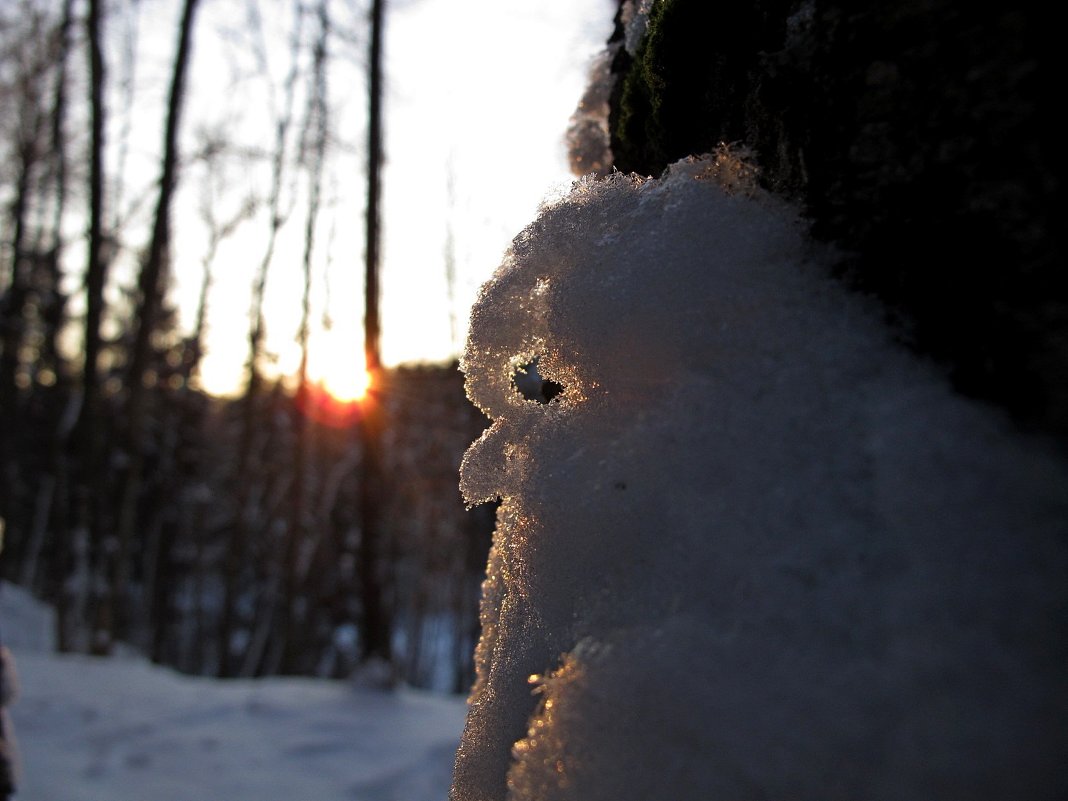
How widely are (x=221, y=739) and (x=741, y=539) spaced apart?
17.7 feet

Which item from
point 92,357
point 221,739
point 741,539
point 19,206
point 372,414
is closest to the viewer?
point 741,539

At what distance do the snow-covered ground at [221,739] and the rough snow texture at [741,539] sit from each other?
397 centimetres

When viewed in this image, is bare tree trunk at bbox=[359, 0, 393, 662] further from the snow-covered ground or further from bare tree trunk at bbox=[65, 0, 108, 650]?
bare tree trunk at bbox=[65, 0, 108, 650]

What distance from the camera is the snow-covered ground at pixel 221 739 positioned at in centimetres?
426

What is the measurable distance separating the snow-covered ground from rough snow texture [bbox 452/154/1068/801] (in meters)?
3.97

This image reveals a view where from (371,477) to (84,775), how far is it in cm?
327

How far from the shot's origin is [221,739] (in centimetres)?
499

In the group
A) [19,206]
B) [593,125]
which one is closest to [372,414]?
[593,125]

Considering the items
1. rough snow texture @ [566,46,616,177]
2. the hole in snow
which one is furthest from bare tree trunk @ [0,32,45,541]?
the hole in snow

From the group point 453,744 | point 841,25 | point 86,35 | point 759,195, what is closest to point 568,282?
point 759,195

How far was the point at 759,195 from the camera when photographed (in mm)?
842

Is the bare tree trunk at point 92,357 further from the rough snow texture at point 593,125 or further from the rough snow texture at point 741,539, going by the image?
the rough snow texture at point 741,539

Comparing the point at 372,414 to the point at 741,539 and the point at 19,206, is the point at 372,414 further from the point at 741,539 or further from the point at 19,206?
the point at 19,206

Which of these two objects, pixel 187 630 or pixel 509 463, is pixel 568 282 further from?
pixel 187 630
